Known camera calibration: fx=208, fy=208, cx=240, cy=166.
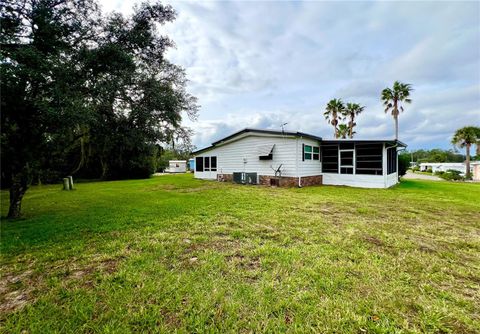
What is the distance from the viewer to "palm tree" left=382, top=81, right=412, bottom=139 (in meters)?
24.1

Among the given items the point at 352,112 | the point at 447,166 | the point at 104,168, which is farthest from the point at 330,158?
the point at 447,166

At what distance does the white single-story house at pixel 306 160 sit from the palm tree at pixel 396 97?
1530 cm

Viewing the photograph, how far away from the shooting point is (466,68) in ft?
47.6

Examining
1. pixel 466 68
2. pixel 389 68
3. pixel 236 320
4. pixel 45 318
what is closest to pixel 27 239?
pixel 45 318


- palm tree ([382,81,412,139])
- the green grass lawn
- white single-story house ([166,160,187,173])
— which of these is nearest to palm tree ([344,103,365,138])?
palm tree ([382,81,412,139])

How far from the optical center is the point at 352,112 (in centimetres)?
2869

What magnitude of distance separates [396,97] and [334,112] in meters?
7.01

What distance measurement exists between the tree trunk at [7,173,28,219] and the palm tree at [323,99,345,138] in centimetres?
3125

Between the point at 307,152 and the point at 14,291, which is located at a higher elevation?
the point at 307,152

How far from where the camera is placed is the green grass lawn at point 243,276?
6.24 ft

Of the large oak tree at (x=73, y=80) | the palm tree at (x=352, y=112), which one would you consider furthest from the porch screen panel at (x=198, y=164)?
the palm tree at (x=352, y=112)

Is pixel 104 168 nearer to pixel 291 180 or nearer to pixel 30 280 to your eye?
pixel 291 180

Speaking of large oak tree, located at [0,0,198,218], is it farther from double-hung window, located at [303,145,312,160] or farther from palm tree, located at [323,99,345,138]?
palm tree, located at [323,99,345,138]

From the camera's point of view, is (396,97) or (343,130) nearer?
(396,97)
